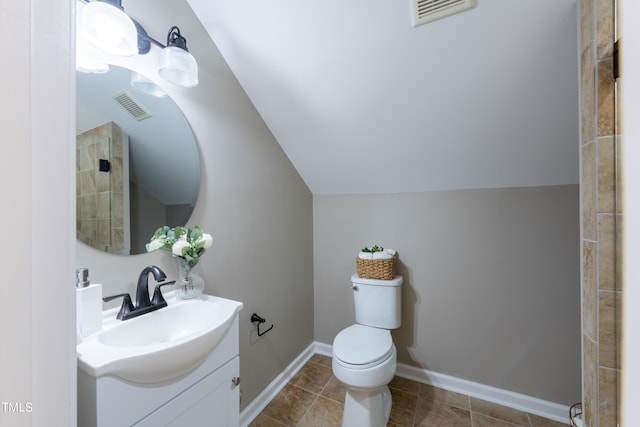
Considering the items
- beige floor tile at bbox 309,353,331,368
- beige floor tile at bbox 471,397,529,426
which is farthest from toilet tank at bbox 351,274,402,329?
beige floor tile at bbox 471,397,529,426

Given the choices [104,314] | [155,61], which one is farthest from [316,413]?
[155,61]

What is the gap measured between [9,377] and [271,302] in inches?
60.1

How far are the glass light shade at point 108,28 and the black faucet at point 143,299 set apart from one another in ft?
2.58

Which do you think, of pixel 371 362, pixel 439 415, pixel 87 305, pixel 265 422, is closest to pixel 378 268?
pixel 371 362

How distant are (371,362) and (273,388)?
0.80 metres

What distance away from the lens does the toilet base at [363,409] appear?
A: 1.44 m

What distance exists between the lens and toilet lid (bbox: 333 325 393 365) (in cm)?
144

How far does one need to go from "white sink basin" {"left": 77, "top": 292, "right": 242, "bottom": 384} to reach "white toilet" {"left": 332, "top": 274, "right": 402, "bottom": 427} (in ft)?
2.58

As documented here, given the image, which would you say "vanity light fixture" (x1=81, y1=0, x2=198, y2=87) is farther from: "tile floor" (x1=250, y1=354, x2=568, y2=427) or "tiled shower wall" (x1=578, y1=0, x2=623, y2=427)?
"tile floor" (x1=250, y1=354, x2=568, y2=427)

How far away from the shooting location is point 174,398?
2.58 feet

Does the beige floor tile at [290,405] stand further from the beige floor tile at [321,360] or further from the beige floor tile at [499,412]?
the beige floor tile at [499,412]

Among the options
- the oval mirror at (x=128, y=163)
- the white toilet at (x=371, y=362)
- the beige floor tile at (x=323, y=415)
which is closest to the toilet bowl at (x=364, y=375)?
the white toilet at (x=371, y=362)

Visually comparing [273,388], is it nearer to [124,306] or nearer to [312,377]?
[312,377]

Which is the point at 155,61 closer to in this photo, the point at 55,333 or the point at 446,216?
the point at 55,333
